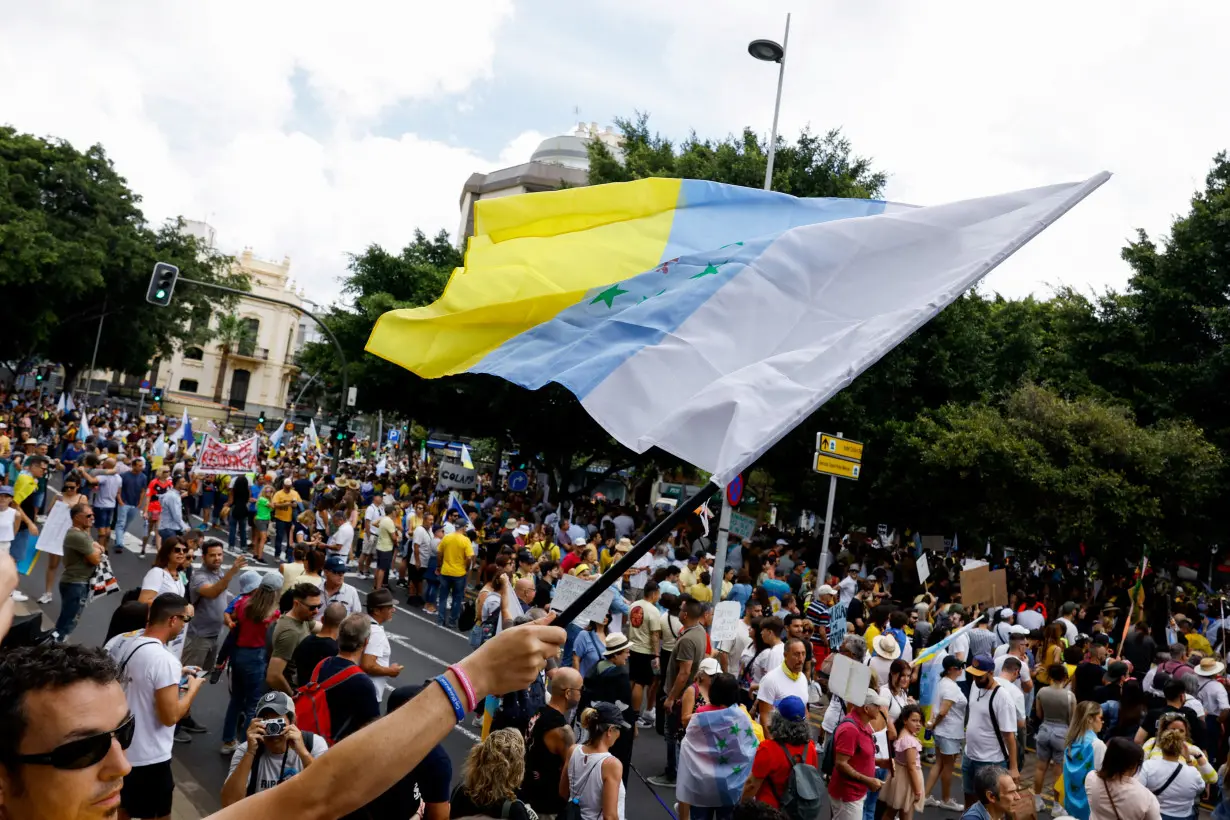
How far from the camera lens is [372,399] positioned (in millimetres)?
34906

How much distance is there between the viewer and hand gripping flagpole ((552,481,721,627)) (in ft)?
7.87

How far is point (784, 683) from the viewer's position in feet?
25.8

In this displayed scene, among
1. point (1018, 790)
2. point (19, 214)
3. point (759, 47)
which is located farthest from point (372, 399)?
point (1018, 790)

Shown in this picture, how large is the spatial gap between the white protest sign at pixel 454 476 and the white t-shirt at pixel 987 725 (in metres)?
21.6

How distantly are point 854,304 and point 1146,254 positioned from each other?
2557 centimetres

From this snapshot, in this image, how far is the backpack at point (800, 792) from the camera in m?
6.21

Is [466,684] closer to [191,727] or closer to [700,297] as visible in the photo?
[700,297]

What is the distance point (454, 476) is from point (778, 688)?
72.2 feet

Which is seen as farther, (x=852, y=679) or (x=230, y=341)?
(x=230, y=341)

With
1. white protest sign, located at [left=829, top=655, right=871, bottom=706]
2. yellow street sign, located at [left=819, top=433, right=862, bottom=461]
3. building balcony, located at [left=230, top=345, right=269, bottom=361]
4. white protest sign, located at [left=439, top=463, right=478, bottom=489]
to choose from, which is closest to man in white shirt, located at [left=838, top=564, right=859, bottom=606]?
yellow street sign, located at [left=819, top=433, right=862, bottom=461]

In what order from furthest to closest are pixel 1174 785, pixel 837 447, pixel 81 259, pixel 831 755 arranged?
pixel 81 259 < pixel 837 447 < pixel 1174 785 < pixel 831 755

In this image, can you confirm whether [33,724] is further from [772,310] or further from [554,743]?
[554,743]

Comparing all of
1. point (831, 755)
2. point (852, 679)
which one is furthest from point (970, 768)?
point (852, 679)

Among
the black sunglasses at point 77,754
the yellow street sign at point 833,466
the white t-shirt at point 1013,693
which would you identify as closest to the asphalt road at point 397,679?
the white t-shirt at point 1013,693
